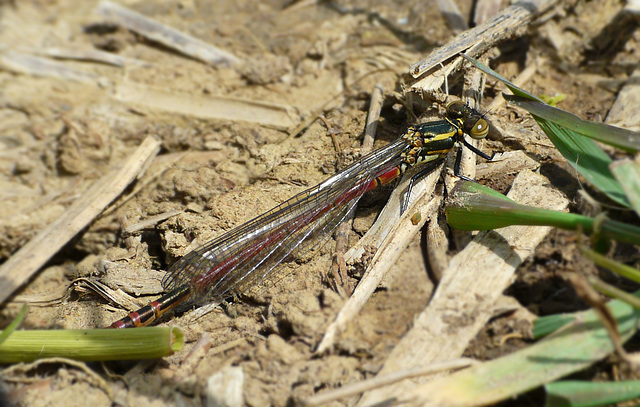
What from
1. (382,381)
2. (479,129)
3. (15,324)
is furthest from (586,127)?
(15,324)

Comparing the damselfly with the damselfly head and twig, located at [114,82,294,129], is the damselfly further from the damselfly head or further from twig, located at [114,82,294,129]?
twig, located at [114,82,294,129]

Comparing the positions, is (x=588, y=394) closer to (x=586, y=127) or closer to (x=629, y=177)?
(x=629, y=177)

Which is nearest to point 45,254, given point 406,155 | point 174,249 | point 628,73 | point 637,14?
Answer: point 174,249

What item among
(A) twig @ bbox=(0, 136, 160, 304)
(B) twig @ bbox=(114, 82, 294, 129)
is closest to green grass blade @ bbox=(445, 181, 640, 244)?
(B) twig @ bbox=(114, 82, 294, 129)

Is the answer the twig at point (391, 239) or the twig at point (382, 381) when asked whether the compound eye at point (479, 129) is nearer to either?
the twig at point (391, 239)

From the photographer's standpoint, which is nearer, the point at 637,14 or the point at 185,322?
the point at 185,322

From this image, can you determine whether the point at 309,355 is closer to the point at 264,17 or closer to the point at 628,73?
the point at 628,73

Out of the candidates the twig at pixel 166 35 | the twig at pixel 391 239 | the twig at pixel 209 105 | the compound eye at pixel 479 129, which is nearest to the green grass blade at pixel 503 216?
the twig at pixel 391 239

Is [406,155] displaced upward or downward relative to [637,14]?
downward
